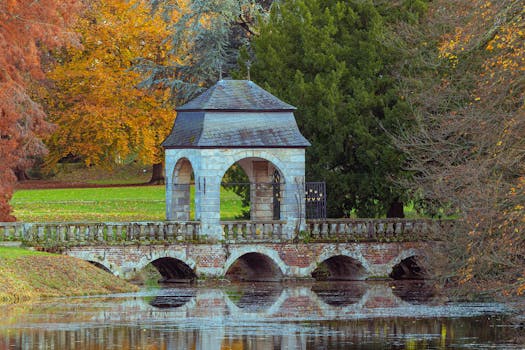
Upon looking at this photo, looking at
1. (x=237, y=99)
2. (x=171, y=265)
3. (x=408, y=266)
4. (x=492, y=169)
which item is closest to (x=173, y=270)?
(x=171, y=265)

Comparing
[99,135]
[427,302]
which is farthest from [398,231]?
[99,135]

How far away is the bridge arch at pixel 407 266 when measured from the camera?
36.6 meters

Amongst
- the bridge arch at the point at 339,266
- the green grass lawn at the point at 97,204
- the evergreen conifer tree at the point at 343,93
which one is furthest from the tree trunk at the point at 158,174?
the bridge arch at the point at 339,266

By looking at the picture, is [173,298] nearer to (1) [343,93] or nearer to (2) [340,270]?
(2) [340,270]

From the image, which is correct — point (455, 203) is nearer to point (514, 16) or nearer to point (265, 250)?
point (514, 16)

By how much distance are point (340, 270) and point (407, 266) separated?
195 cm

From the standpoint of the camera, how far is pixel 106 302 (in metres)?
30.0

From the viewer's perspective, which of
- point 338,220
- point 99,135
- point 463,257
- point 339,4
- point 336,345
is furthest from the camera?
point 99,135

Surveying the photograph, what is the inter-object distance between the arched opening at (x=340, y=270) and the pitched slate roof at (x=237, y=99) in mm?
4474

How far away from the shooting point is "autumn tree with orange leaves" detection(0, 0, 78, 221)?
3666 cm

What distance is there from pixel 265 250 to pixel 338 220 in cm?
228

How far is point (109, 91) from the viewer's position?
56844mm

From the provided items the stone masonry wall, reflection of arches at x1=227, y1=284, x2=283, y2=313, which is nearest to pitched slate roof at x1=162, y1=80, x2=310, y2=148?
the stone masonry wall

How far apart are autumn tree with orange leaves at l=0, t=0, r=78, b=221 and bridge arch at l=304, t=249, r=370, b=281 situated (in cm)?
828
